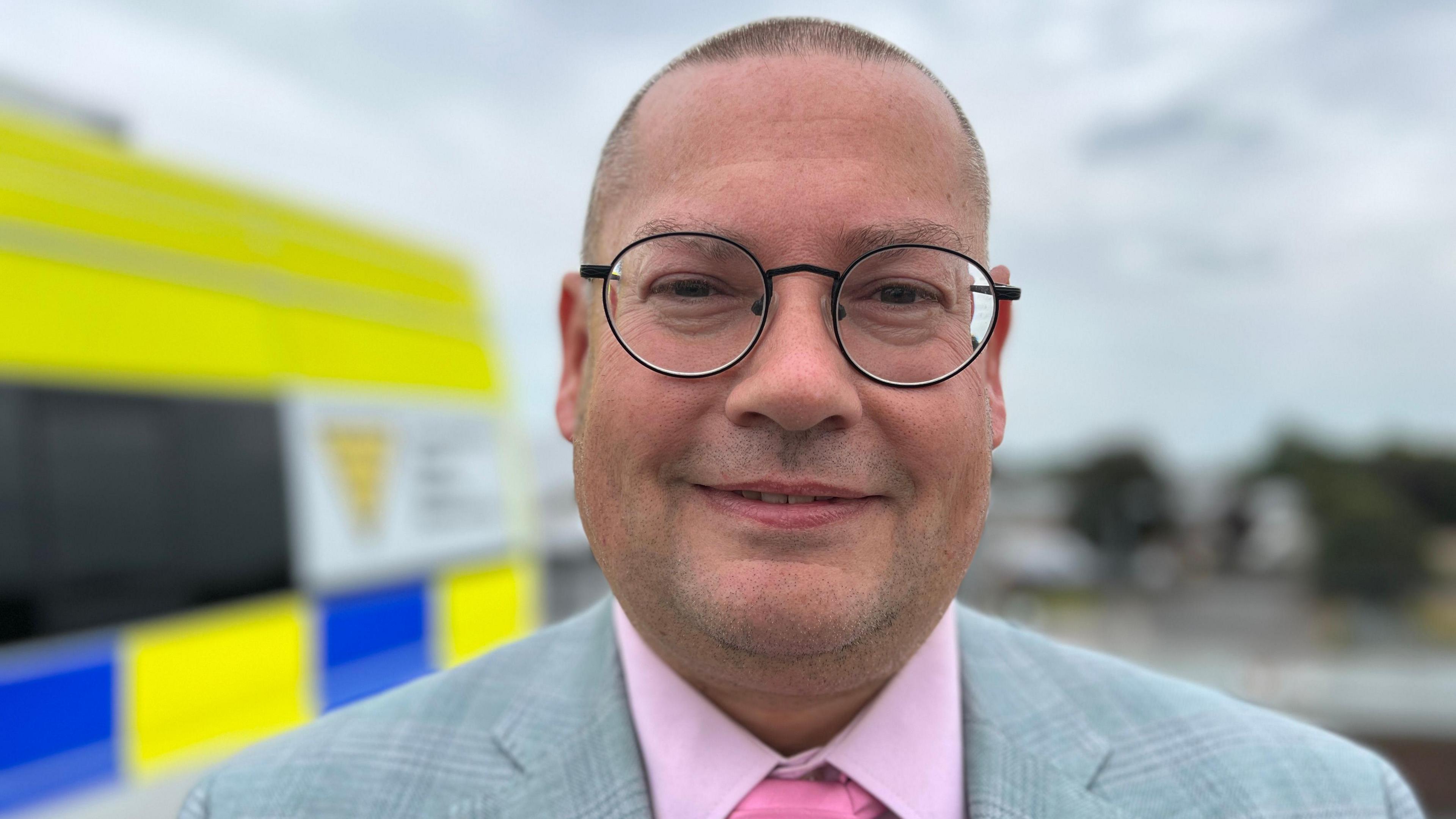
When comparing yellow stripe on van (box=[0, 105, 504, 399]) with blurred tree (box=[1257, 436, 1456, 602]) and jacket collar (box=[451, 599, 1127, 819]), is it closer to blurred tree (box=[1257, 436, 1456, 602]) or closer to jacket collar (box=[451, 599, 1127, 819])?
jacket collar (box=[451, 599, 1127, 819])

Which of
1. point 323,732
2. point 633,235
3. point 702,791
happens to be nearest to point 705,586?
point 702,791

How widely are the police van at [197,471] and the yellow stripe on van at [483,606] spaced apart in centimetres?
2

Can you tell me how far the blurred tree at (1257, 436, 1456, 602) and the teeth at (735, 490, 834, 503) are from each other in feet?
168

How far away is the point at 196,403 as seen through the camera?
3.17 metres

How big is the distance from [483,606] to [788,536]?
142 inches

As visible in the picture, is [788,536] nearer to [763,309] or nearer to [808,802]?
[763,309]

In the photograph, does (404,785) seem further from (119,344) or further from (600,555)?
(119,344)

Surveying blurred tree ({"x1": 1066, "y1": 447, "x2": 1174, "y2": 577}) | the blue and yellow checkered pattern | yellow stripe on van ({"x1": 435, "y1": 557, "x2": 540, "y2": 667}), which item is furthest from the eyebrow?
blurred tree ({"x1": 1066, "y1": 447, "x2": 1174, "y2": 577})

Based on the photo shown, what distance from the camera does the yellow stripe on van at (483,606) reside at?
421cm

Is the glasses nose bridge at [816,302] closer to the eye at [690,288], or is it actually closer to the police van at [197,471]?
the eye at [690,288]

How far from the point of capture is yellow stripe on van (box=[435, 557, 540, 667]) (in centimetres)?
421

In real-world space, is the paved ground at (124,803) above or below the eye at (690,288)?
below

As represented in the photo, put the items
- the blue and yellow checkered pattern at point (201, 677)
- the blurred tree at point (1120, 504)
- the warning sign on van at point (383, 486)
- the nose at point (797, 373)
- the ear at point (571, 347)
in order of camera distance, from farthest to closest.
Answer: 1. the blurred tree at point (1120, 504)
2. the warning sign on van at point (383, 486)
3. the blue and yellow checkered pattern at point (201, 677)
4. the ear at point (571, 347)
5. the nose at point (797, 373)

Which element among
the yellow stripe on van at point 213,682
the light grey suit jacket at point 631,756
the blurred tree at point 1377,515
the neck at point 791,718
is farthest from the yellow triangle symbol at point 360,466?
the blurred tree at point 1377,515
